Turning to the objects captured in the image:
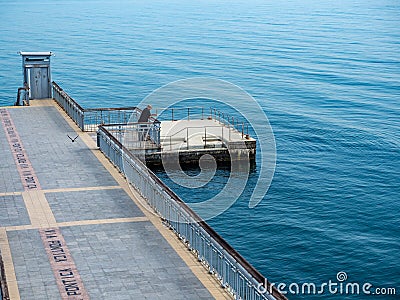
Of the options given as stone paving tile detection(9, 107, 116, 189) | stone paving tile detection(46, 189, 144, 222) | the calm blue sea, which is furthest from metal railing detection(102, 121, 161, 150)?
stone paving tile detection(46, 189, 144, 222)

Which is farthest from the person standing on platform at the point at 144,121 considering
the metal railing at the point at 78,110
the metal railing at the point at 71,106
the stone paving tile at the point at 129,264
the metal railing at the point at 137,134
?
the stone paving tile at the point at 129,264

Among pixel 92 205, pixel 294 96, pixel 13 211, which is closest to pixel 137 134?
pixel 92 205

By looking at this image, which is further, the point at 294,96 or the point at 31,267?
the point at 294,96

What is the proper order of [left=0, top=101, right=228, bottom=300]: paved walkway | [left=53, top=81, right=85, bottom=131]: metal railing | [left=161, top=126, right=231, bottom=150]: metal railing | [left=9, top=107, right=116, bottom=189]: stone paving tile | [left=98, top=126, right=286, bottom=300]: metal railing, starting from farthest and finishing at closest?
[left=161, top=126, right=231, bottom=150]: metal railing < [left=53, top=81, right=85, bottom=131]: metal railing < [left=9, top=107, right=116, bottom=189]: stone paving tile < [left=0, top=101, right=228, bottom=300]: paved walkway < [left=98, top=126, right=286, bottom=300]: metal railing

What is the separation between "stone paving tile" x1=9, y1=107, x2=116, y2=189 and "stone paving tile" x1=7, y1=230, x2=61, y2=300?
500 centimetres

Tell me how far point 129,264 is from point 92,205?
16.2 feet

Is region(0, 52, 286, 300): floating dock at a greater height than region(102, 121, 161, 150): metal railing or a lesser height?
lesser

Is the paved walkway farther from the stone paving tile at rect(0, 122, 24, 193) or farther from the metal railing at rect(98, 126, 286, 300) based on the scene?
the metal railing at rect(98, 126, 286, 300)

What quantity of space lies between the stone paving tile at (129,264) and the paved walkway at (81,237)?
2 centimetres

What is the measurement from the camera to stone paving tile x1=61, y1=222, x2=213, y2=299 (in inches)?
647

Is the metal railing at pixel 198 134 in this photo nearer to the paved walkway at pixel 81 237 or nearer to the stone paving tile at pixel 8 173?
the paved walkway at pixel 81 237

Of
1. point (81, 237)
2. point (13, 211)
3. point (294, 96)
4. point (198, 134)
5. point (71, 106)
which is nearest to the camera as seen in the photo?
point (81, 237)

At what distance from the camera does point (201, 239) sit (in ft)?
58.5

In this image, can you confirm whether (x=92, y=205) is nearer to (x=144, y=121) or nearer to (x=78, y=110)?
(x=144, y=121)
